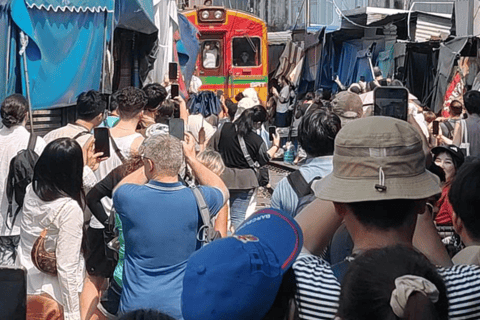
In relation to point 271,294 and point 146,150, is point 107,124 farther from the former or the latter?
point 271,294

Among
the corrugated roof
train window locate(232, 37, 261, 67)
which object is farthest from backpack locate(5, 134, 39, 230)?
the corrugated roof

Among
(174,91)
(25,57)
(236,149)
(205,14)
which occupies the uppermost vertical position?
(205,14)

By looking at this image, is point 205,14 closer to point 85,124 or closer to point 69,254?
point 85,124

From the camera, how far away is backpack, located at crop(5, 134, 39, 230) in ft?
20.0

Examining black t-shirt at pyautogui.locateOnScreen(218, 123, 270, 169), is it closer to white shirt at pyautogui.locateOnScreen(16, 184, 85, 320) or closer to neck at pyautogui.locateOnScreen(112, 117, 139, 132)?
neck at pyautogui.locateOnScreen(112, 117, 139, 132)

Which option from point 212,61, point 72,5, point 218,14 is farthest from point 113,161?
point 212,61

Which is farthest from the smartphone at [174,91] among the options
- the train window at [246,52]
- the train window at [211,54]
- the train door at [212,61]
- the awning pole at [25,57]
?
the train window at [246,52]

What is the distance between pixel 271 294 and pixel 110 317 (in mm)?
3216

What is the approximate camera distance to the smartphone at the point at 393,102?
4.02 meters

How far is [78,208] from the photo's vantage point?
5070mm

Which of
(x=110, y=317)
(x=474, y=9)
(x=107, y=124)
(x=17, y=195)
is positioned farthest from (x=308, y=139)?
(x=474, y=9)

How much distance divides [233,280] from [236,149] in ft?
22.5

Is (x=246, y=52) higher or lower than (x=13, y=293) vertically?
higher

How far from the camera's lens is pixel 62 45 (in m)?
8.26
